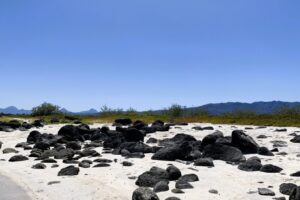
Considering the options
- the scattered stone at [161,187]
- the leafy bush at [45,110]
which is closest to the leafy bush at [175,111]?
the leafy bush at [45,110]

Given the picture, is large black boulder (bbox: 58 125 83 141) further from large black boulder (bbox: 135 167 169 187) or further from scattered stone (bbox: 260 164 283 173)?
scattered stone (bbox: 260 164 283 173)

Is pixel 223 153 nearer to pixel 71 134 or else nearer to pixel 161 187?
pixel 161 187

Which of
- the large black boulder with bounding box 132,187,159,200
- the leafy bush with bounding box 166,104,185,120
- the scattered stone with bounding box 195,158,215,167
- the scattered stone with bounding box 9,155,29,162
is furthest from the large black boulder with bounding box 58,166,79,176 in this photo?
the leafy bush with bounding box 166,104,185,120

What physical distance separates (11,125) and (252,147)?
23525 millimetres

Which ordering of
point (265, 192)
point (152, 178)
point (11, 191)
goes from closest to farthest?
point (265, 192), point (11, 191), point (152, 178)

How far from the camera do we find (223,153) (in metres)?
18.3

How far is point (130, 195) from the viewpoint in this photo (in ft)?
39.8

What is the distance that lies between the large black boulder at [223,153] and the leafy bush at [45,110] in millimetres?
46110

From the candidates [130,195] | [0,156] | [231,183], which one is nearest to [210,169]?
[231,183]

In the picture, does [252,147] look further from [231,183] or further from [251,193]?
[251,193]

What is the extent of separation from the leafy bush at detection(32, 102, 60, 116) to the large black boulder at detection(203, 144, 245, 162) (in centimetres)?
4611

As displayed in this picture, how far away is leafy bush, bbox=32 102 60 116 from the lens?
62062 millimetres

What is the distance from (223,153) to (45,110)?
47.5 m

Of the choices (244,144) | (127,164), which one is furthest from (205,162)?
(244,144)
